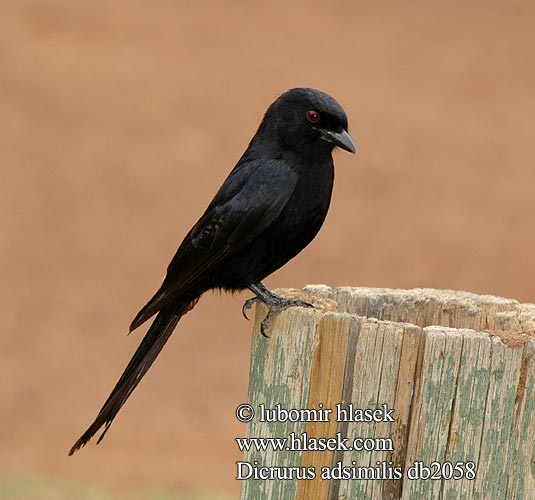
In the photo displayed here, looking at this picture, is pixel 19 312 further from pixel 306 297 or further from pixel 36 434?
pixel 306 297

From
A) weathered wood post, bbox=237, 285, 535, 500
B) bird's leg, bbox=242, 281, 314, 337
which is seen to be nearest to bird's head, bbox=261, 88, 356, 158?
bird's leg, bbox=242, 281, 314, 337

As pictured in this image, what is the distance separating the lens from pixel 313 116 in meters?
5.24

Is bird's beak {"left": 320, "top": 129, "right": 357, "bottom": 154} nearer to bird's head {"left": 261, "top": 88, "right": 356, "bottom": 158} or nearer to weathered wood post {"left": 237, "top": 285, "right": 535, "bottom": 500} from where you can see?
bird's head {"left": 261, "top": 88, "right": 356, "bottom": 158}

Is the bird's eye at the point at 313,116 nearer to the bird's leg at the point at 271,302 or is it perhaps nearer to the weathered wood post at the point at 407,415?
the bird's leg at the point at 271,302

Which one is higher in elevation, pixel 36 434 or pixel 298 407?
pixel 36 434

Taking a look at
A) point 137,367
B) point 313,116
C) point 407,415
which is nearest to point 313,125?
point 313,116

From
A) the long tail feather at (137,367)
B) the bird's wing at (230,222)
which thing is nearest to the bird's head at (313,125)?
the bird's wing at (230,222)

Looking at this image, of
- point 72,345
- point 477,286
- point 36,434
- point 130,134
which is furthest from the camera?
point 130,134

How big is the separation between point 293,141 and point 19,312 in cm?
766

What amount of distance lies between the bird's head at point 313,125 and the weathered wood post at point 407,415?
1.63 metres

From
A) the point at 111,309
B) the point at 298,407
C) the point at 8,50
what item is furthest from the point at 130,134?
the point at 298,407

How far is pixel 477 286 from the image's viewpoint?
544 inches

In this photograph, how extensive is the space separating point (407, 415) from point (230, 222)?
174 cm

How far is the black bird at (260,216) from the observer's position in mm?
5051
